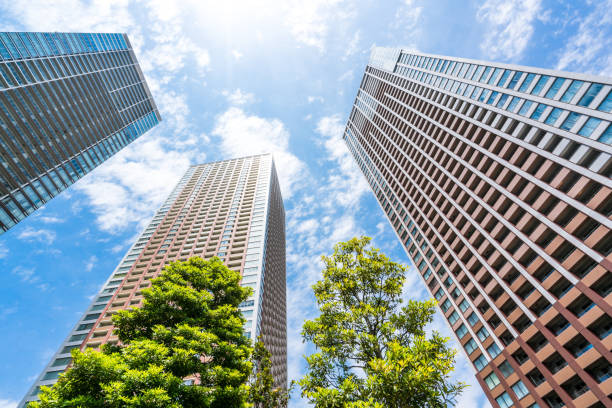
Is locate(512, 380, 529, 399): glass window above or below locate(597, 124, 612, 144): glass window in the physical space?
below

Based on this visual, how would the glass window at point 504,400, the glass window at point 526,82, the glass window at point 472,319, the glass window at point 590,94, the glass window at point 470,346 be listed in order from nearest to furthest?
1. the glass window at point 590,94
2. the glass window at point 504,400
3. the glass window at point 526,82
4. the glass window at point 470,346
5. the glass window at point 472,319

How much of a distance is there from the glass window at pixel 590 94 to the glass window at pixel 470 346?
2982cm

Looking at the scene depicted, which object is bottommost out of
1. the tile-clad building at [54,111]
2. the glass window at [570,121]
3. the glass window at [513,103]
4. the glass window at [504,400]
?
the glass window at [504,400]

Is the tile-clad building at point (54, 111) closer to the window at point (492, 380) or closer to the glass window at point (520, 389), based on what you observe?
the window at point (492, 380)

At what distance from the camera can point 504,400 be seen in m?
28.8

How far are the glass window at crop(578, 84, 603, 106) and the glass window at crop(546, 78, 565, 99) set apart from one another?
3674 millimetres

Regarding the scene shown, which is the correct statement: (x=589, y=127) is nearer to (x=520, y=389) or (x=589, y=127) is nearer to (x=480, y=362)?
(x=520, y=389)

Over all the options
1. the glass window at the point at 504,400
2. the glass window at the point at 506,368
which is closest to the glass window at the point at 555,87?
the glass window at the point at 506,368

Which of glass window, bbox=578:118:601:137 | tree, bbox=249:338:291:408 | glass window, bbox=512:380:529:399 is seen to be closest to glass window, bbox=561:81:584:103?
glass window, bbox=578:118:601:137

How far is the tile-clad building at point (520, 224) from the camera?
23781 millimetres

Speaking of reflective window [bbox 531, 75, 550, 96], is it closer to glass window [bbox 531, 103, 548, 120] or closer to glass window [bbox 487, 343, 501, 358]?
glass window [bbox 531, 103, 548, 120]

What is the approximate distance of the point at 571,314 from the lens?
79.4 feet

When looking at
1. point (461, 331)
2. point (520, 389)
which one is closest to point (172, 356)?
point (520, 389)

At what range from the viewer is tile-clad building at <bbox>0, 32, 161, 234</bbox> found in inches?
1859
